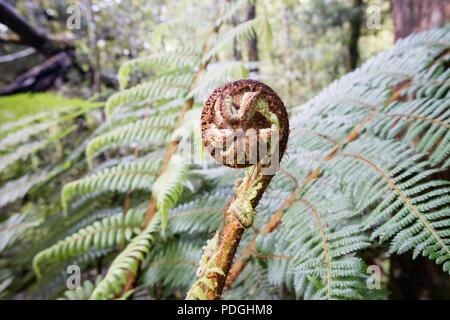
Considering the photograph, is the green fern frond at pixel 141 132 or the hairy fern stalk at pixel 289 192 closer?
the hairy fern stalk at pixel 289 192

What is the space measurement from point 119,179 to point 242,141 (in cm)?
97

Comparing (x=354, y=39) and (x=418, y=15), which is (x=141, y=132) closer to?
(x=418, y=15)

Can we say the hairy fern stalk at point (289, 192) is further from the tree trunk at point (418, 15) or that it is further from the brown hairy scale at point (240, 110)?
the tree trunk at point (418, 15)

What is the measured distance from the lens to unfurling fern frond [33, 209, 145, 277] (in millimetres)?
1060

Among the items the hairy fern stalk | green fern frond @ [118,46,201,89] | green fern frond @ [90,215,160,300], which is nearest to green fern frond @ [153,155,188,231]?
the hairy fern stalk

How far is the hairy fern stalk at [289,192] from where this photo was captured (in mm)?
750

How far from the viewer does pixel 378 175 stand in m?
0.82

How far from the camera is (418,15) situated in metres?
1.64

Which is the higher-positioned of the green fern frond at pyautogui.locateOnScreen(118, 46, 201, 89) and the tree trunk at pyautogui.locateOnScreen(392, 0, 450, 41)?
the tree trunk at pyautogui.locateOnScreen(392, 0, 450, 41)

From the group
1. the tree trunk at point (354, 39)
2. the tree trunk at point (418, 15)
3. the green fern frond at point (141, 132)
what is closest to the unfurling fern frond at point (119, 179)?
the green fern frond at point (141, 132)

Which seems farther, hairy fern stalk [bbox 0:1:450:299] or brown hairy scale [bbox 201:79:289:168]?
hairy fern stalk [bbox 0:1:450:299]

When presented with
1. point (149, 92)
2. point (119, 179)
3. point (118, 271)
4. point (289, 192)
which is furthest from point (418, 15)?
point (118, 271)

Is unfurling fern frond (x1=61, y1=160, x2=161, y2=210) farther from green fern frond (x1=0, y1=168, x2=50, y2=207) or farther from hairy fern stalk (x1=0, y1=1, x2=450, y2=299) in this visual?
green fern frond (x1=0, y1=168, x2=50, y2=207)

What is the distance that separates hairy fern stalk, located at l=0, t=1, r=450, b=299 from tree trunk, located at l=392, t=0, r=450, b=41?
37cm
